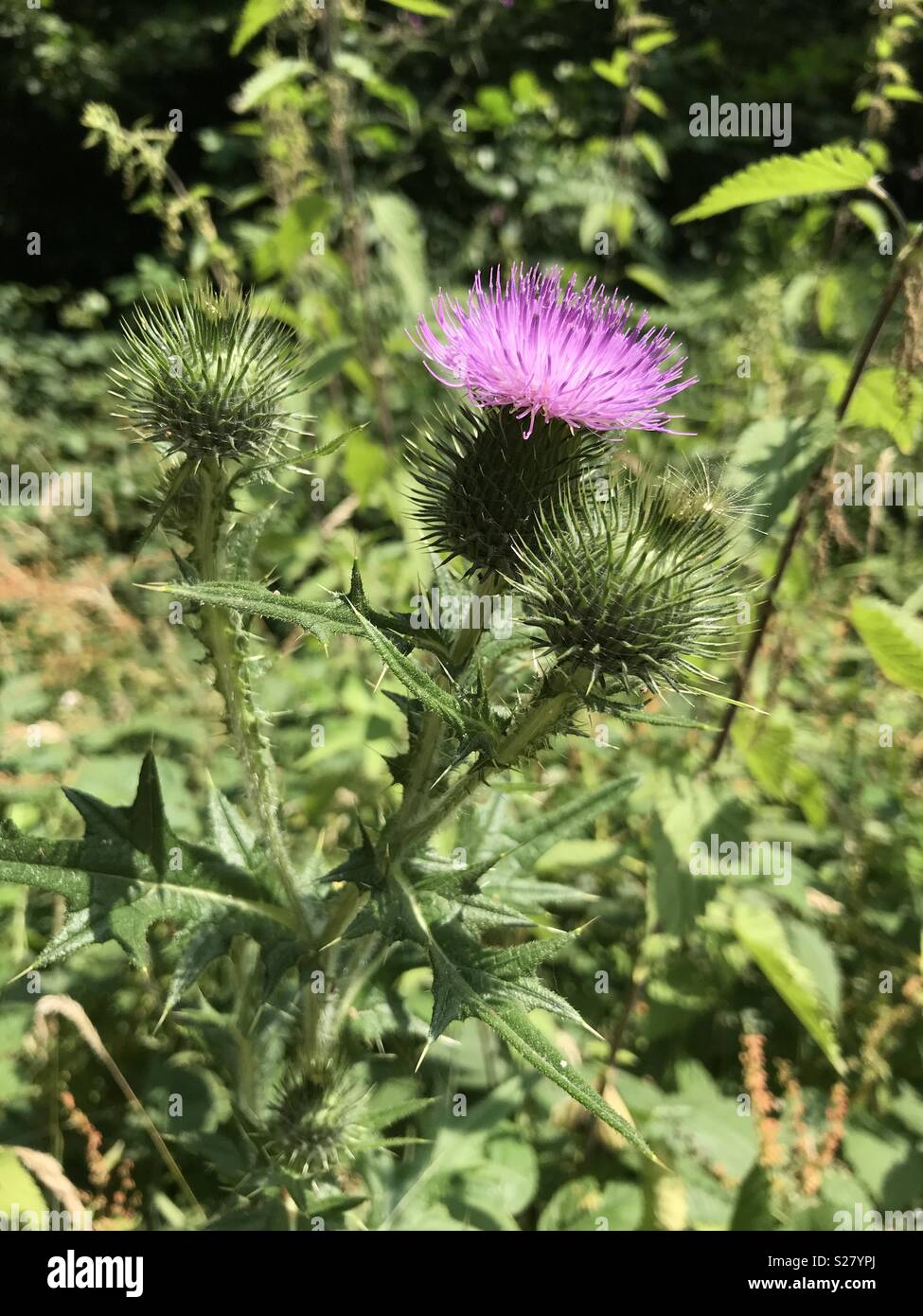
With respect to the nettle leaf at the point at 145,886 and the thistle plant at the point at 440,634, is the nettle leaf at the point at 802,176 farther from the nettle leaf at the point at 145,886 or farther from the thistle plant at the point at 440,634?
the nettle leaf at the point at 145,886

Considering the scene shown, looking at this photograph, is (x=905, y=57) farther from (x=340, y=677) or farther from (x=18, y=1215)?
(x=18, y=1215)

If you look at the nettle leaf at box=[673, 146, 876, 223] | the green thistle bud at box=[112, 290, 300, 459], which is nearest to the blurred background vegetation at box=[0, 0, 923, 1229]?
the green thistle bud at box=[112, 290, 300, 459]

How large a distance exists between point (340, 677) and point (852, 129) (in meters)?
9.49

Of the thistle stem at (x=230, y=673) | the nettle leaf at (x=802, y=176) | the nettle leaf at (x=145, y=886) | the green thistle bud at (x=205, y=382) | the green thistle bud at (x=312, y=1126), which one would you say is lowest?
the green thistle bud at (x=312, y=1126)

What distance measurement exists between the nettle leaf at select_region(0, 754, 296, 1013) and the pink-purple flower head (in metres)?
1.11

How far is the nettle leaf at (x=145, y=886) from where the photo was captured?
5.48ft

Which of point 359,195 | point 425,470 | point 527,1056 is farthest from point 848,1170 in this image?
point 359,195

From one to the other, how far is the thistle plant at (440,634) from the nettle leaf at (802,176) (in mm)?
761

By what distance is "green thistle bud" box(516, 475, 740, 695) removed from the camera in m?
1.63

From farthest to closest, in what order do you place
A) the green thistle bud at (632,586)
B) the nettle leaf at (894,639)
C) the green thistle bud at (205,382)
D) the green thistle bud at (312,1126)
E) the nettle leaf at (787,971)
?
the nettle leaf at (787,971) → the nettle leaf at (894,639) → the green thistle bud at (312,1126) → the green thistle bud at (205,382) → the green thistle bud at (632,586)

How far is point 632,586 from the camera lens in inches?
64.4

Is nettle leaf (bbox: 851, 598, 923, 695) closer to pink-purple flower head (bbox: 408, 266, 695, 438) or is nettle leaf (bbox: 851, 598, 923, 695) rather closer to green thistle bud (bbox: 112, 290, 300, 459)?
pink-purple flower head (bbox: 408, 266, 695, 438)

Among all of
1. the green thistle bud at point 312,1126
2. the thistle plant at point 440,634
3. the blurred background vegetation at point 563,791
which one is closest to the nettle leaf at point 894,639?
the blurred background vegetation at point 563,791

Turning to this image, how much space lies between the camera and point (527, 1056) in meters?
1.48
